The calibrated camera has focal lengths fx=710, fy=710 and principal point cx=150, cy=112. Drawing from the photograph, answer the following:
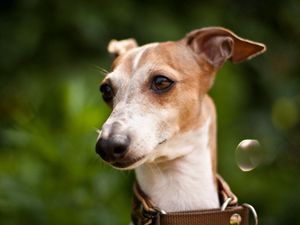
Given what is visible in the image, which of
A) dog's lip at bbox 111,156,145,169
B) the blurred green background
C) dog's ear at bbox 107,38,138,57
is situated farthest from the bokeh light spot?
the blurred green background

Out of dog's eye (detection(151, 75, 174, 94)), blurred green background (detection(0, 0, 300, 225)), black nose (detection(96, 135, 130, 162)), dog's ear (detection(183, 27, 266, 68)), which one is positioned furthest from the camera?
blurred green background (detection(0, 0, 300, 225))

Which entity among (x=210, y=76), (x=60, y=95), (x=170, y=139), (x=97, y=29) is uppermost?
(x=97, y=29)

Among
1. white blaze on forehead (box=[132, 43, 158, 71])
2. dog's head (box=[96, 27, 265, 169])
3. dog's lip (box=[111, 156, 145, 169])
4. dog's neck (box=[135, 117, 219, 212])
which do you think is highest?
white blaze on forehead (box=[132, 43, 158, 71])

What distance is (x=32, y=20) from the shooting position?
4898mm

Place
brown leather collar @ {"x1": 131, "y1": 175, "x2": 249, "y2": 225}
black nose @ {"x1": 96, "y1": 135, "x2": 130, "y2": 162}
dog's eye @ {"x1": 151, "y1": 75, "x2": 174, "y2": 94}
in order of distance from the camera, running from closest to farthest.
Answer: black nose @ {"x1": 96, "y1": 135, "x2": 130, "y2": 162} → brown leather collar @ {"x1": 131, "y1": 175, "x2": 249, "y2": 225} → dog's eye @ {"x1": 151, "y1": 75, "x2": 174, "y2": 94}

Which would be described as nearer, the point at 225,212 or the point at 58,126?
the point at 225,212

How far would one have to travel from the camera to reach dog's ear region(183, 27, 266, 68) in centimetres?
283

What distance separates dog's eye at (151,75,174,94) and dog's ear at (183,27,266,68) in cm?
30

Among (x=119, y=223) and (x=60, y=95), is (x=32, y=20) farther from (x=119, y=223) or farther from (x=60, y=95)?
(x=119, y=223)

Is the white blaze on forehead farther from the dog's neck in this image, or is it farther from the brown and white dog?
the dog's neck

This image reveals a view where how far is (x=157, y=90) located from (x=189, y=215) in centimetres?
47

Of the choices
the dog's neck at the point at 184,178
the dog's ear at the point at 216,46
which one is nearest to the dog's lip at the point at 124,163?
the dog's neck at the point at 184,178

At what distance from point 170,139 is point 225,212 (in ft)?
1.08

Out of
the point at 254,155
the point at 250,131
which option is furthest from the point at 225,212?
the point at 250,131
